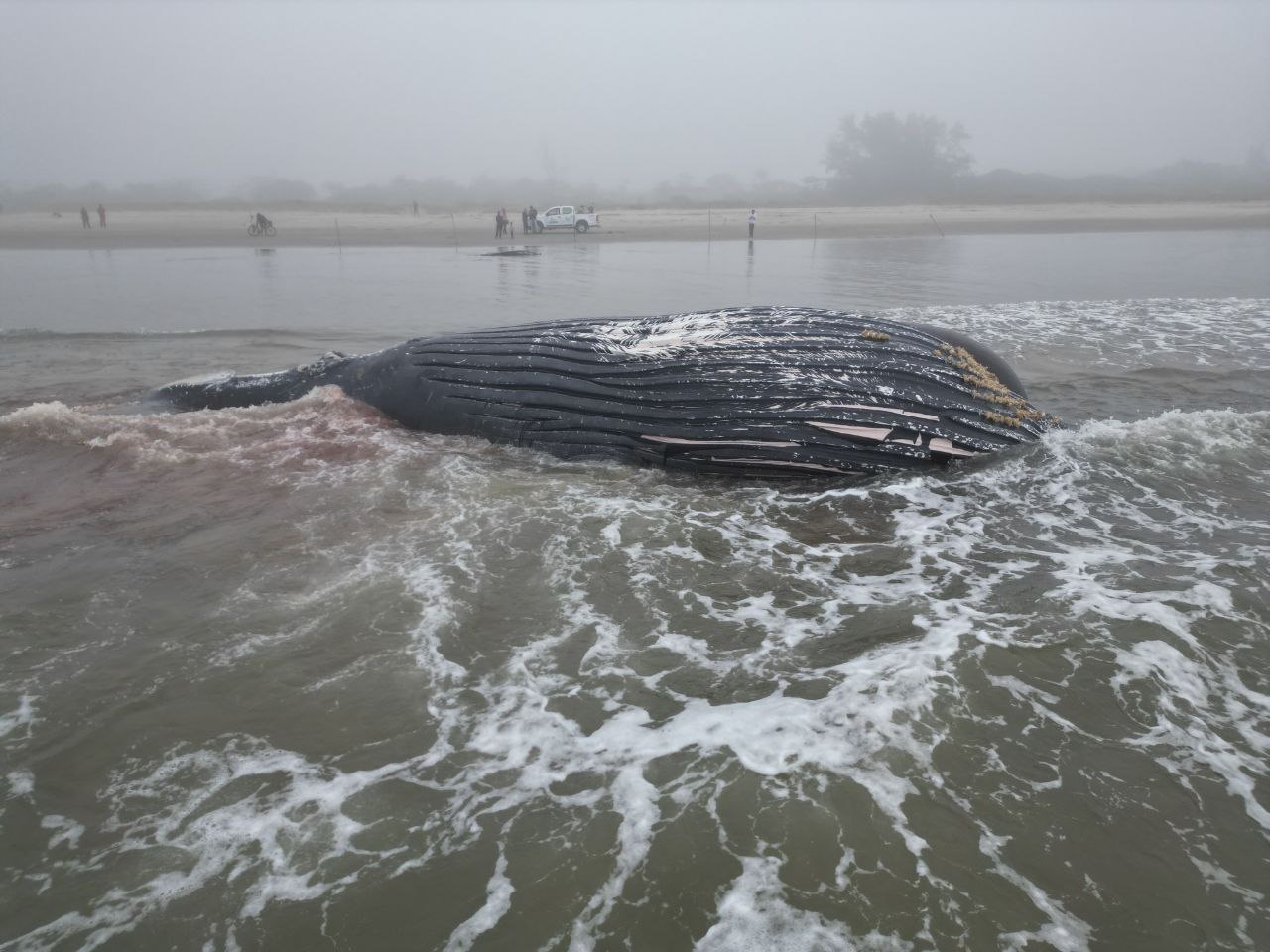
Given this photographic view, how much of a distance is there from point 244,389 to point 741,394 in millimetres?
5117

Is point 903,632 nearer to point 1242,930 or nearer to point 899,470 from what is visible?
point 1242,930

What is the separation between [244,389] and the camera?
7.70 metres

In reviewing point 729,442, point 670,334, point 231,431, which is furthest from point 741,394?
point 231,431

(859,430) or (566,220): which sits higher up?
(566,220)

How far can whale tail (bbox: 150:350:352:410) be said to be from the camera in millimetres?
7469

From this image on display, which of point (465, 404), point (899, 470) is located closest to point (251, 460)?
point (465, 404)

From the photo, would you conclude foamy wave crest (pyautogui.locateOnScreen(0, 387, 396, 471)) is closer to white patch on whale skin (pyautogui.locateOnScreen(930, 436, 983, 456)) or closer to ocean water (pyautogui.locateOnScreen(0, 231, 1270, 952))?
ocean water (pyautogui.locateOnScreen(0, 231, 1270, 952))

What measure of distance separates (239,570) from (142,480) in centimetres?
206

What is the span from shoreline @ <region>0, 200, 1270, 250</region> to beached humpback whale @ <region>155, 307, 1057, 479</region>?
30.2 m

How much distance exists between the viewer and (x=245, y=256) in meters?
29.1

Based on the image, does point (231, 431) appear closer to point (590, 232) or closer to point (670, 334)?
point (670, 334)

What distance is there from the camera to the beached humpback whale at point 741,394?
553 centimetres

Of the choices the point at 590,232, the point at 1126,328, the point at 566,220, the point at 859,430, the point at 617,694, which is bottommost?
the point at 617,694

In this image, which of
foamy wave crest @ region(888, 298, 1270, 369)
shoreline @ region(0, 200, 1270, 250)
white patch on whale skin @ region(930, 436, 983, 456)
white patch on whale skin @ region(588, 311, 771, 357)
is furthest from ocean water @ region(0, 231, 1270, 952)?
shoreline @ region(0, 200, 1270, 250)
